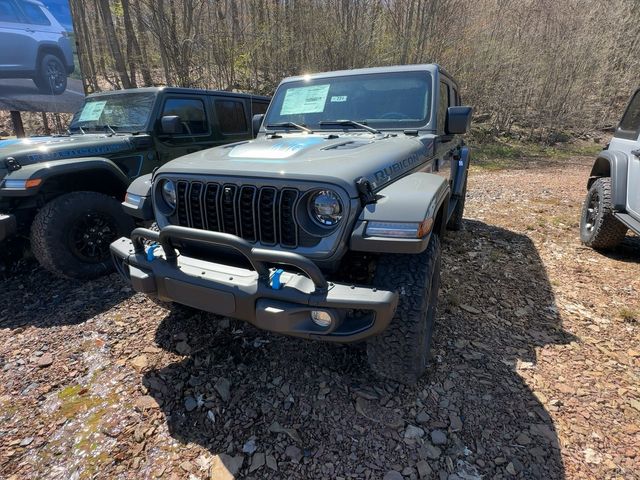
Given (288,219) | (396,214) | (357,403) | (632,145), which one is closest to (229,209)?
(288,219)

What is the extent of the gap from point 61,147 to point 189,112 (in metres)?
1.55

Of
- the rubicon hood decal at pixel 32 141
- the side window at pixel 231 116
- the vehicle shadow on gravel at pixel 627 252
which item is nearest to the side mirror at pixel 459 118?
the vehicle shadow on gravel at pixel 627 252

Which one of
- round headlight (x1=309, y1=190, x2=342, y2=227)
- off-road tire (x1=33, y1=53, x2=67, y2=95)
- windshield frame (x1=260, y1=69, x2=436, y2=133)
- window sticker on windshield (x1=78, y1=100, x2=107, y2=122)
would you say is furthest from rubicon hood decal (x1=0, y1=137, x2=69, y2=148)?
→ off-road tire (x1=33, y1=53, x2=67, y2=95)

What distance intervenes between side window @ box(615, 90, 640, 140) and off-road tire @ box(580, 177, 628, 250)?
53 cm

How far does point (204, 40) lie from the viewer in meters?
12.4

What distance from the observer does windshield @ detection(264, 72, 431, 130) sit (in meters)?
3.02

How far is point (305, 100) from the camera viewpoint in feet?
11.0

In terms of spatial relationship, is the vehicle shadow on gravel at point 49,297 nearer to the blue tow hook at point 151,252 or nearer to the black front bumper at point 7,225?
the black front bumper at point 7,225

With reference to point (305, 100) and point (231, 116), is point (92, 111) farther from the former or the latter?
point (305, 100)

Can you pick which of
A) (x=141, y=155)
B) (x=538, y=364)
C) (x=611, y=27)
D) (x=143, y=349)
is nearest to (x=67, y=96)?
(x=141, y=155)

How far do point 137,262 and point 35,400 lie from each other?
1074 mm

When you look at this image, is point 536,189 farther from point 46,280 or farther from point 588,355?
point 46,280

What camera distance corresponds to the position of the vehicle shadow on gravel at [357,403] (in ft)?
6.04

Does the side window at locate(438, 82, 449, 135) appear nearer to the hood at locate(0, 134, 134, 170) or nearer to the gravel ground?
the gravel ground
